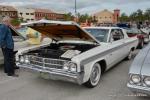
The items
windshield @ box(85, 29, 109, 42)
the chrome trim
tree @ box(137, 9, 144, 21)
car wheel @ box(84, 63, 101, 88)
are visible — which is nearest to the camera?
the chrome trim

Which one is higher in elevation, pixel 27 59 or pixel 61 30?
pixel 61 30

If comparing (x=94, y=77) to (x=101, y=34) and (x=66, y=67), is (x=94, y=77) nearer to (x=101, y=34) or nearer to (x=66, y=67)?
(x=66, y=67)

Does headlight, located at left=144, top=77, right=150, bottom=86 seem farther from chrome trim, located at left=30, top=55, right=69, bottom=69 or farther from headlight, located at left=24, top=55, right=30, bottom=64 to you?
headlight, located at left=24, top=55, right=30, bottom=64

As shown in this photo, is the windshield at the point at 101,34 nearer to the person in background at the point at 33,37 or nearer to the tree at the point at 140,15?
the person in background at the point at 33,37

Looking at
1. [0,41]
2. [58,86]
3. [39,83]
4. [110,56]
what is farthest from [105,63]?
[0,41]

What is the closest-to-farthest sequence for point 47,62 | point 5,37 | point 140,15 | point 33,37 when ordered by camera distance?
1. point 47,62
2. point 5,37
3. point 33,37
4. point 140,15

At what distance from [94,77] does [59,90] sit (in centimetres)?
89

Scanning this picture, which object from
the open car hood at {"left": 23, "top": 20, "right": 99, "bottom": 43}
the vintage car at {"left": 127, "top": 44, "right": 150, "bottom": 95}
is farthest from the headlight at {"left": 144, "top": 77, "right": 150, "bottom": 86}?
the open car hood at {"left": 23, "top": 20, "right": 99, "bottom": 43}

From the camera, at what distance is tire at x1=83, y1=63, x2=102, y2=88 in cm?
524

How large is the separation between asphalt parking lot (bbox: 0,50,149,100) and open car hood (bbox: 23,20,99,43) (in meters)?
1.23

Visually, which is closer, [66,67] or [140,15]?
[66,67]

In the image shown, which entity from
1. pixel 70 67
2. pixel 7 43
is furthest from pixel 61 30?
pixel 70 67

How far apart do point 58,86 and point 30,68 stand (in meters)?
0.80

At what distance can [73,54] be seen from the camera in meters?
5.21
